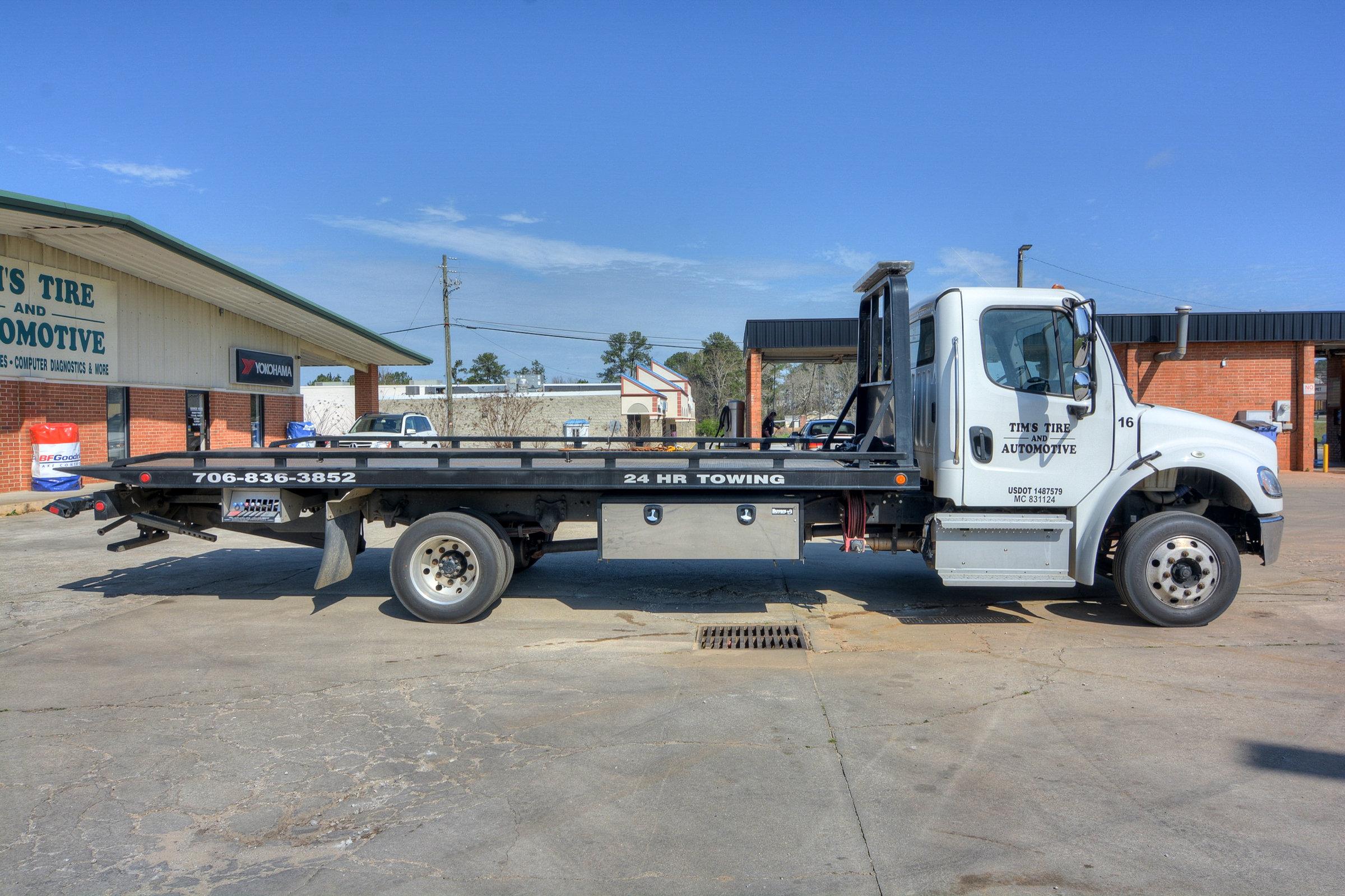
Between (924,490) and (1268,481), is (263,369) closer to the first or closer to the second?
(924,490)

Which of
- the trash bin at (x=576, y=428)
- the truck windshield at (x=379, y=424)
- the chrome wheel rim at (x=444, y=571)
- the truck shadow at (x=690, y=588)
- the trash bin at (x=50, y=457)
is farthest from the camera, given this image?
the trash bin at (x=576, y=428)

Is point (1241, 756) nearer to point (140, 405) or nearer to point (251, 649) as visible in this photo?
point (251, 649)

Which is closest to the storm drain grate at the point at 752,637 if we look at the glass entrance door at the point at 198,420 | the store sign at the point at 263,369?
the glass entrance door at the point at 198,420

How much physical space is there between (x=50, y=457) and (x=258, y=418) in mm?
8889

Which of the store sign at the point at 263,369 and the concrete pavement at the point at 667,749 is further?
the store sign at the point at 263,369

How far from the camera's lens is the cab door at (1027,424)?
7.09 m

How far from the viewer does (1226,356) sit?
26.6 meters

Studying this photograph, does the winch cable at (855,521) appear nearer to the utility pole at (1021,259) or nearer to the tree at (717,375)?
the utility pole at (1021,259)

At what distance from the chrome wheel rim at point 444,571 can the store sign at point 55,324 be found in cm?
1553

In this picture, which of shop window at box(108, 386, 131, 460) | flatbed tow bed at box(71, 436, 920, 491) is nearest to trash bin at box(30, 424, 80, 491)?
shop window at box(108, 386, 131, 460)

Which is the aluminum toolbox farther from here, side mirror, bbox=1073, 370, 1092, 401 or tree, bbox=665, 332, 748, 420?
tree, bbox=665, 332, 748, 420

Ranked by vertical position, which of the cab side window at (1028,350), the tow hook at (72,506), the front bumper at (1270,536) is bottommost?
the front bumper at (1270,536)

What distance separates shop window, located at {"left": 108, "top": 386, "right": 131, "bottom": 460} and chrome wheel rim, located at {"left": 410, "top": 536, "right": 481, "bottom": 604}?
1779 cm

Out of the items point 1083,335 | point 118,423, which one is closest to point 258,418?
point 118,423
